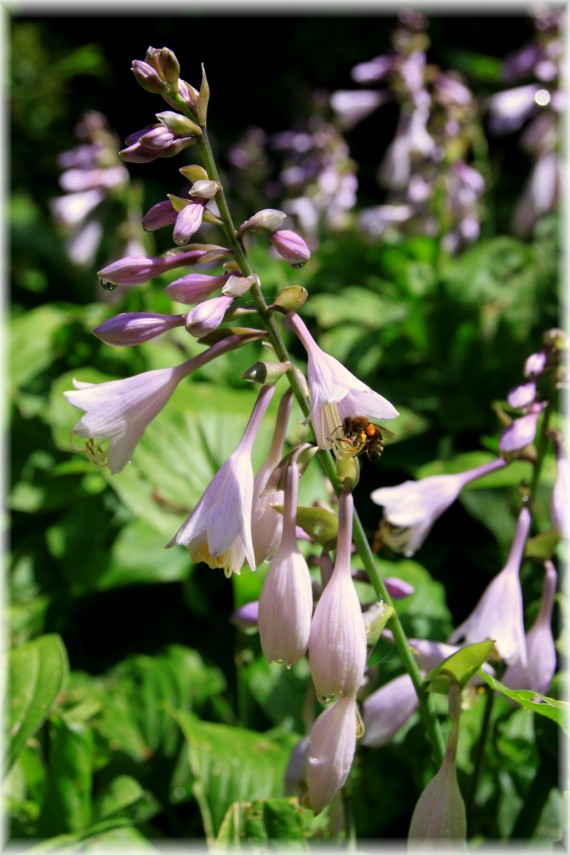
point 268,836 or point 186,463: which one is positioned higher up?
point 186,463

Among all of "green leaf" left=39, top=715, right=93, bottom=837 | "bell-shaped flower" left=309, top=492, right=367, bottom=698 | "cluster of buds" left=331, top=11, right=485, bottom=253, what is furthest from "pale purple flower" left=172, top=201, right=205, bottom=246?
"cluster of buds" left=331, top=11, right=485, bottom=253

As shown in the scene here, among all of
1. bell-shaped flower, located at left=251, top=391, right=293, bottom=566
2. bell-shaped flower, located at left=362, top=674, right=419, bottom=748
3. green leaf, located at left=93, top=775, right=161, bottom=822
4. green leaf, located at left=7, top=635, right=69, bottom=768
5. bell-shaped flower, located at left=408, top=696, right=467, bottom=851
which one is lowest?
green leaf, located at left=93, top=775, right=161, bottom=822

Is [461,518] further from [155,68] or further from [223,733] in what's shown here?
[155,68]

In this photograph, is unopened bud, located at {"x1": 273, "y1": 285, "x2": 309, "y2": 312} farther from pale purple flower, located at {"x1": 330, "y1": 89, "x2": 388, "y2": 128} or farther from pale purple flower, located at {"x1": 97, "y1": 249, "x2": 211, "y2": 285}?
pale purple flower, located at {"x1": 330, "y1": 89, "x2": 388, "y2": 128}

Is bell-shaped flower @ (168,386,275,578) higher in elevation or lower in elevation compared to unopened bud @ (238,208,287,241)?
lower

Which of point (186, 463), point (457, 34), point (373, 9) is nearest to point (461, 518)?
point (186, 463)

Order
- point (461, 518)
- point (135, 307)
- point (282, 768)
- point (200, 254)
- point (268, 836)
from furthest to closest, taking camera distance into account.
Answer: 1. point (135, 307)
2. point (461, 518)
3. point (282, 768)
4. point (268, 836)
5. point (200, 254)

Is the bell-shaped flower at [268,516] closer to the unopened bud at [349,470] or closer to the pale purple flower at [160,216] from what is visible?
the unopened bud at [349,470]
